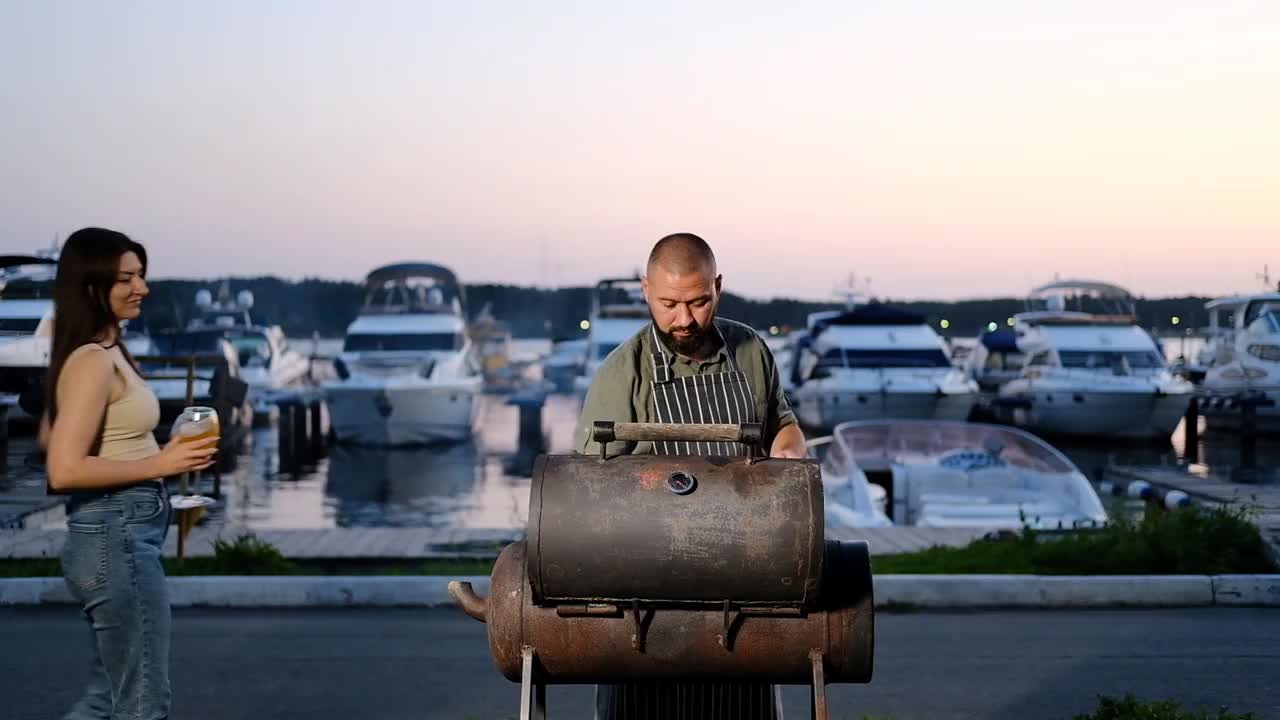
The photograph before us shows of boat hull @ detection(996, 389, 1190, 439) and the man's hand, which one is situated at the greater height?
the man's hand

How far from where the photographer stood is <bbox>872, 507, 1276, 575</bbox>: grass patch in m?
9.25

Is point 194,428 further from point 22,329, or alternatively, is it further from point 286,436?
point 22,329

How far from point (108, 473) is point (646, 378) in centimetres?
168

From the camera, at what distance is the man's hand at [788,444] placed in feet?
12.1

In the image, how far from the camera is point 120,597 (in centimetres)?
406

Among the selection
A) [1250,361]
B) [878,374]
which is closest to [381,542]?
[878,374]

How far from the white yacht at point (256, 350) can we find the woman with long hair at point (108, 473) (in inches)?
1648

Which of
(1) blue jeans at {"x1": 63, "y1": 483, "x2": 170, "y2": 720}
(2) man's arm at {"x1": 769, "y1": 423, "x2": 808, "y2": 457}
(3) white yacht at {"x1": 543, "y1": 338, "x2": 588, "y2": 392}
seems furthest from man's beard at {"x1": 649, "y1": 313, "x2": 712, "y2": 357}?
(3) white yacht at {"x1": 543, "y1": 338, "x2": 588, "y2": 392}

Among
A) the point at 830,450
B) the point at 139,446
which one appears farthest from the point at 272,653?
the point at 830,450

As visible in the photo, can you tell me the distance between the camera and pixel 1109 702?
5031 millimetres

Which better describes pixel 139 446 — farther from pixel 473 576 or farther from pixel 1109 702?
pixel 473 576

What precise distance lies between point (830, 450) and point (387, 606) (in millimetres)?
12188

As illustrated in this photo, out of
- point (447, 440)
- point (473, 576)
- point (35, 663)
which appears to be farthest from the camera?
point (447, 440)

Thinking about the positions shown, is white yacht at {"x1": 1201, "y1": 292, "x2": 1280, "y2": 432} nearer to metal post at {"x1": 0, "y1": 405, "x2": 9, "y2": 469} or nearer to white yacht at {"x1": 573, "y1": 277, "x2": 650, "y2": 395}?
white yacht at {"x1": 573, "y1": 277, "x2": 650, "y2": 395}
